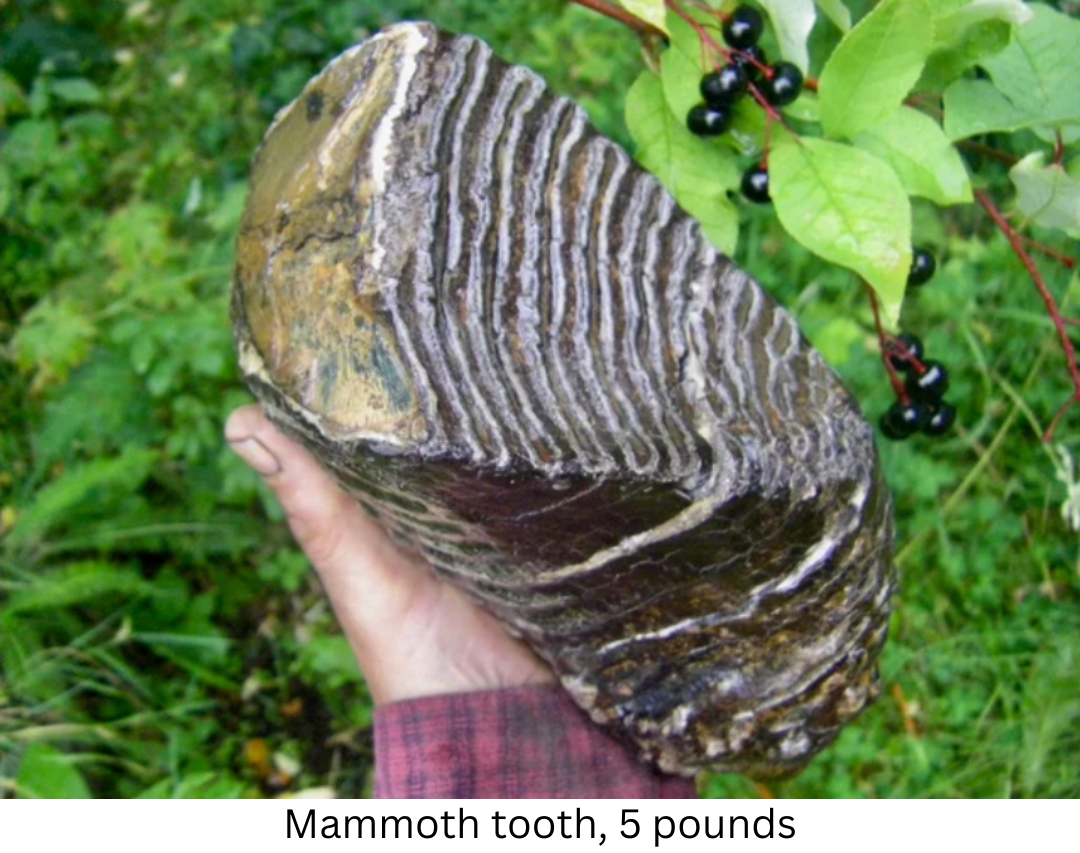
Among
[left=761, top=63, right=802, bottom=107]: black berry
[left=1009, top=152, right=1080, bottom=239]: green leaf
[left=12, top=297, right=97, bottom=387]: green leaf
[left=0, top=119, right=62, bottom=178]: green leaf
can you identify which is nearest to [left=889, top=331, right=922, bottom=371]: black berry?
[left=1009, top=152, right=1080, bottom=239]: green leaf

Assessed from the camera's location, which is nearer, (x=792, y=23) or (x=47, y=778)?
(x=792, y=23)

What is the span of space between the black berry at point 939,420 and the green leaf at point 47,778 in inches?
52.3

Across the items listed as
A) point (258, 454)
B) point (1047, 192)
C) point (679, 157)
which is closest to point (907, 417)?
point (1047, 192)

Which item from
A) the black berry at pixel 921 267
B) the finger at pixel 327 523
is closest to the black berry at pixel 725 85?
the black berry at pixel 921 267

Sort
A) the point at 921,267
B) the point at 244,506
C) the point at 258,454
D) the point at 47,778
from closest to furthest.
→ the point at 921,267
the point at 258,454
the point at 47,778
the point at 244,506

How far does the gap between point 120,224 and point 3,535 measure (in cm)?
62

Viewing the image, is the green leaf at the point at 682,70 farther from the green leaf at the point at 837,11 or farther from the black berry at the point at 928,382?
the black berry at the point at 928,382

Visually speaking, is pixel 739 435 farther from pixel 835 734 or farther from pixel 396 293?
pixel 835 734

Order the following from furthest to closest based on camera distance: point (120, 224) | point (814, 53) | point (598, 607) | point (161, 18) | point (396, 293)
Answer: point (161, 18)
point (120, 224)
point (814, 53)
point (598, 607)
point (396, 293)

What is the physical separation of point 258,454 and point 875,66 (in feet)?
2.89

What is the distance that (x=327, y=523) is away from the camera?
142 centimetres

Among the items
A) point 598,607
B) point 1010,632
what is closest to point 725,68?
point 598,607

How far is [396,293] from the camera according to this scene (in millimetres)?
967

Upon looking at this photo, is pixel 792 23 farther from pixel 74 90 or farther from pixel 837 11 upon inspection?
pixel 74 90
